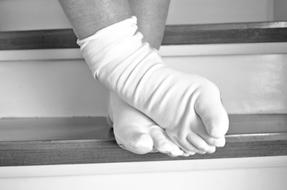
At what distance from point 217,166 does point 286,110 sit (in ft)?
0.84

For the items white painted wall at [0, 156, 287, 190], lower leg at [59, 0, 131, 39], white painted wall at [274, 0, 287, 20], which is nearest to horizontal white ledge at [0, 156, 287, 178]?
white painted wall at [0, 156, 287, 190]

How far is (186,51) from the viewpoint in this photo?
84 centimetres

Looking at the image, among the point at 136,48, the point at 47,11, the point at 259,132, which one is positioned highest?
the point at 136,48

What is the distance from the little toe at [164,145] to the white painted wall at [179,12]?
70cm

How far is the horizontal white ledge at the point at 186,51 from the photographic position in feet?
2.70

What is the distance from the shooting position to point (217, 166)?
649mm

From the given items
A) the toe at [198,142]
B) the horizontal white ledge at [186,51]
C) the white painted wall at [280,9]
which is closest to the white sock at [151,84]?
the toe at [198,142]

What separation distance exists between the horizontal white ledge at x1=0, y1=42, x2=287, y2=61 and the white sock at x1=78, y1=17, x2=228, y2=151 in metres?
0.21

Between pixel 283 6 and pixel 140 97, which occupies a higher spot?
pixel 140 97

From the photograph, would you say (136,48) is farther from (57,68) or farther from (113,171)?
(57,68)

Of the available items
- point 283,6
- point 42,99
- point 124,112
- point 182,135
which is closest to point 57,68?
point 42,99

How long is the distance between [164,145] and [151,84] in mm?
85

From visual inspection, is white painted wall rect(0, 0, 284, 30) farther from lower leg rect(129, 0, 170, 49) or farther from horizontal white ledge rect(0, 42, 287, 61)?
lower leg rect(129, 0, 170, 49)

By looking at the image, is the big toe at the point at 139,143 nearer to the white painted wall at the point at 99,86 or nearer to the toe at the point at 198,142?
the toe at the point at 198,142
